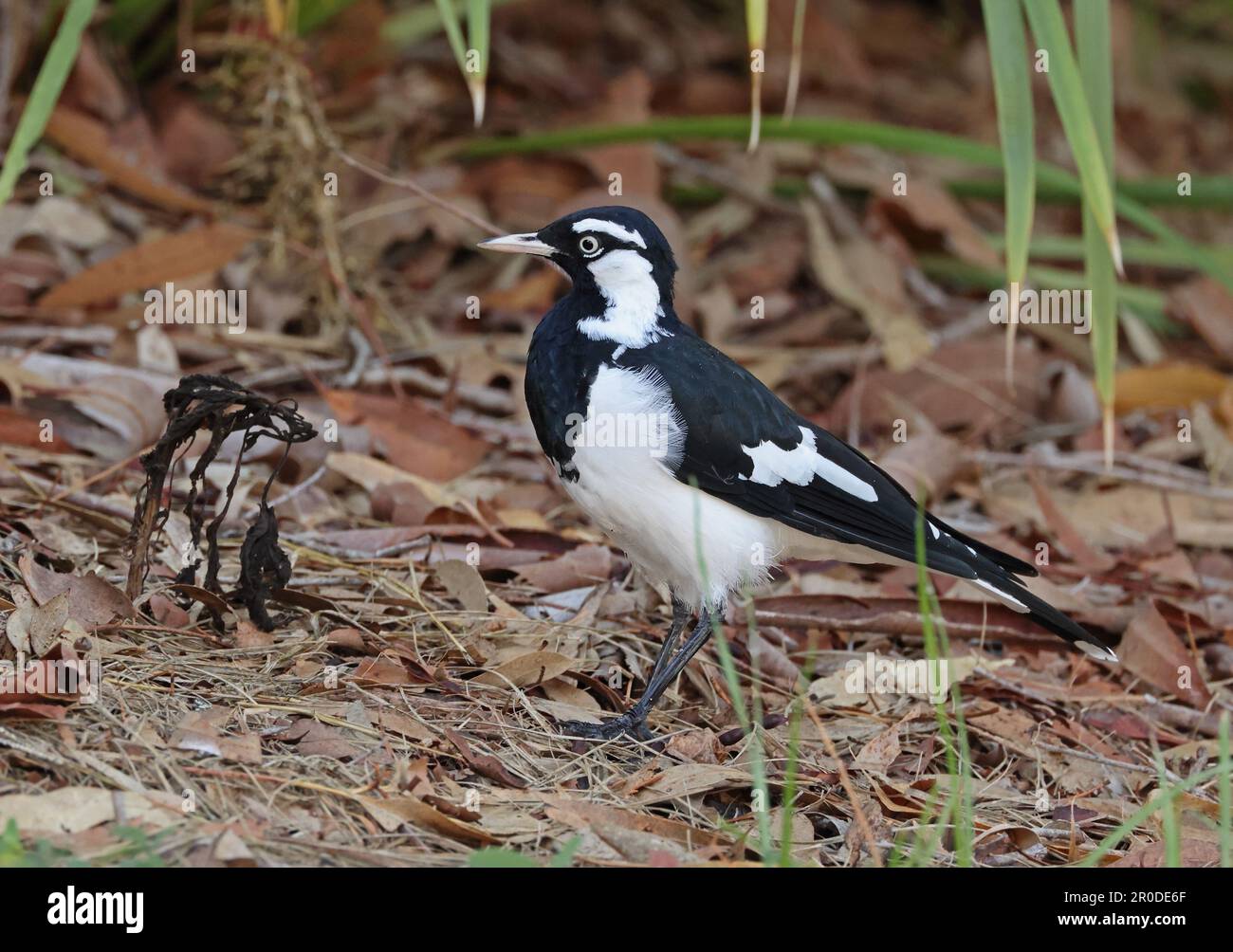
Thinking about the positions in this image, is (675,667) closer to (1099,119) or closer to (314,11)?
(1099,119)

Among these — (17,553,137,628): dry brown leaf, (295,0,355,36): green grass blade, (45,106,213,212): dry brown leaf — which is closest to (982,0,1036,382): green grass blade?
(17,553,137,628): dry brown leaf

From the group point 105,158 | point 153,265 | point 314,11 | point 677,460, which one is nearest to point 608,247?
point 677,460

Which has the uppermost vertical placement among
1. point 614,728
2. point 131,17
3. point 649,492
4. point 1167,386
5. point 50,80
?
point 131,17

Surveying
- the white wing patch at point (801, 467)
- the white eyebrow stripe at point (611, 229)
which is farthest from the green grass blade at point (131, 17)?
the white wing patch at point (801, 467)

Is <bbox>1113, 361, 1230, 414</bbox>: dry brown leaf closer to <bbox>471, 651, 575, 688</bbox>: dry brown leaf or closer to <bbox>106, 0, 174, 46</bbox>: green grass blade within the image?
<bbox>471, 651, 575, 688</bbox>: dry brown leaf

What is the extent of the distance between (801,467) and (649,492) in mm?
412

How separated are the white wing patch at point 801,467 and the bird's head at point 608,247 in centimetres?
48

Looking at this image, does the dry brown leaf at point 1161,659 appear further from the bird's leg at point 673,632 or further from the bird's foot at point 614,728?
the bird's foot at point 614,728

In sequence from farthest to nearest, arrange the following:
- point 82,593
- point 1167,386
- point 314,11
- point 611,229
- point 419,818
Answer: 1. point 1167,386
2. point 314,11
3. point 611,229
4. point 82,593
5. point 419,818

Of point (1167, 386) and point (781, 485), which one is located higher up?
point (1167, 386)

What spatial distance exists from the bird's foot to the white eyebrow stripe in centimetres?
108

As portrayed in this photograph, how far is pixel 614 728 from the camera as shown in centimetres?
301

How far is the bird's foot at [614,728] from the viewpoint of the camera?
9.68 feet

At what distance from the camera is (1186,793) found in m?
3.04
